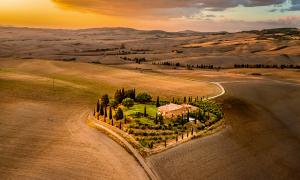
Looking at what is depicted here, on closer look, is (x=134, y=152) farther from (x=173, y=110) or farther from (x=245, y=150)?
(x=173, y=110)

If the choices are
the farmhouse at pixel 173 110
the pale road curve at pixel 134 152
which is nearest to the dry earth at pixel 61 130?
the pale road curve at pixel 134 152

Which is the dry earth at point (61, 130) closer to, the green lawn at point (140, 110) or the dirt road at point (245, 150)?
the dirt road at point (245, 150)

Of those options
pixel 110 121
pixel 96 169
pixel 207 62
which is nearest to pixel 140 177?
pixel 96 169

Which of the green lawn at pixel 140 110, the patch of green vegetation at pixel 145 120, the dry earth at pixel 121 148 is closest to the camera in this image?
the dry earth at pixel 121 148

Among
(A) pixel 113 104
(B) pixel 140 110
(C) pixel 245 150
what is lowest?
(C) pixel 245 150

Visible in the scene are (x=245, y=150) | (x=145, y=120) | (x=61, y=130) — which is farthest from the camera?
(x=145, y=120)

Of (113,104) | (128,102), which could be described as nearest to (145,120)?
(128,102)

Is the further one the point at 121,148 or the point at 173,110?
the point at 173,110

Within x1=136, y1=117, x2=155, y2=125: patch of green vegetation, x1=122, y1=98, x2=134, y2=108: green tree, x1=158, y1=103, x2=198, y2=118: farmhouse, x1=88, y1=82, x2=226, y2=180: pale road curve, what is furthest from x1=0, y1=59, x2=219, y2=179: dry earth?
x1=158, y1=103, x2=198, y2=118: farmhouse

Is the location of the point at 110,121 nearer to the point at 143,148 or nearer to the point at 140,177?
the point at 143,148
